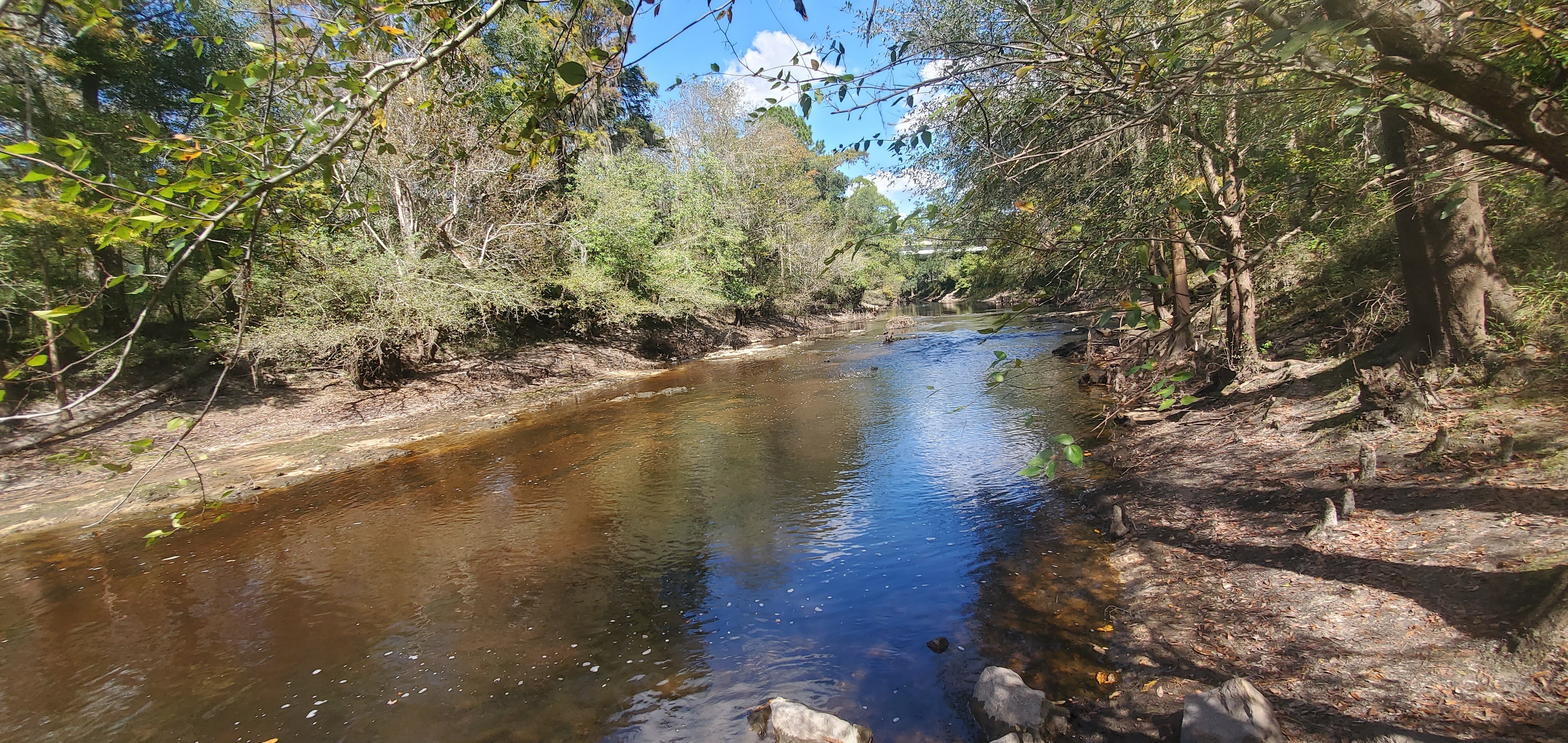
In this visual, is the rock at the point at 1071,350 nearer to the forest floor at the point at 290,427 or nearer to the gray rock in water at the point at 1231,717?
the forest floor at the point at 290,427

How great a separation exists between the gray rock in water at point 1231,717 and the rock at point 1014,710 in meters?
0.74

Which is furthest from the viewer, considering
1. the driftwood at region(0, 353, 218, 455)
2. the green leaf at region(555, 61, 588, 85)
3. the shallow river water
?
the driftwood at region(0, 353, 218, 455)

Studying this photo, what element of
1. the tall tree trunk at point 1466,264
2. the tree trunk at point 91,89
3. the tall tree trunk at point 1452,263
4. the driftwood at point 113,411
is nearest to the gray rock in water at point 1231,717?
the tall tree trunk at point 1452,263

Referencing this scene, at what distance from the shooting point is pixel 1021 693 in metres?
4.21

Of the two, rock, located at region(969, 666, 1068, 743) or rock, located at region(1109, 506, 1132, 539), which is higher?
rock, located at region(1109, 506, 1132, 539)

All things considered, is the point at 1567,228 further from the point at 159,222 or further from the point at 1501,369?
the point at 159,222

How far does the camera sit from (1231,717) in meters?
3.46

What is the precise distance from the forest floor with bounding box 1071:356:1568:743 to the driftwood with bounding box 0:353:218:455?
15.4 meters

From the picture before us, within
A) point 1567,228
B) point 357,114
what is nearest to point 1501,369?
point 1567,228

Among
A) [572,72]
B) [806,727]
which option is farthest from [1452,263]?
[572,72]

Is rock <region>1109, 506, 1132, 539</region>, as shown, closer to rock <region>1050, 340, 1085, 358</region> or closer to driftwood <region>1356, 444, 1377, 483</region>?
driftwood <region>1356, 444, 1377, 483</region>

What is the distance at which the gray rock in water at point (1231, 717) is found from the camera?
3.37 m

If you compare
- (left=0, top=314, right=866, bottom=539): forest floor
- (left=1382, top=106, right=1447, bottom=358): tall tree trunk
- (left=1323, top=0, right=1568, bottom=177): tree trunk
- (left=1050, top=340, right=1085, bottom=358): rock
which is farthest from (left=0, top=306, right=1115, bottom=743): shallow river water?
(left=1050, top=340, right=1085, bottom=358): rock

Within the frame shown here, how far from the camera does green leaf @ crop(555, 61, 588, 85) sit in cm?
213
